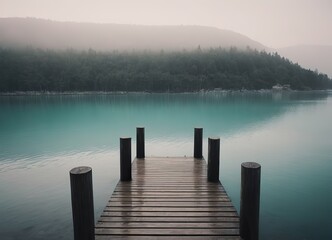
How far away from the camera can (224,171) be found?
46.6ft

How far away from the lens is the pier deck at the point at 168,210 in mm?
4809

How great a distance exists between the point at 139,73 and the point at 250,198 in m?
160

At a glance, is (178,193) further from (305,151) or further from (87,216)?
(305,151)

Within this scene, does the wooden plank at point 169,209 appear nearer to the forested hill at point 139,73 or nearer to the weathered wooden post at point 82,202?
the weathered wooden post at point 82,202

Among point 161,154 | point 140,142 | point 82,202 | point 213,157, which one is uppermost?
point 82,202

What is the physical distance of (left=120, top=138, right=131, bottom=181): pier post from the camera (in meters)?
7.70

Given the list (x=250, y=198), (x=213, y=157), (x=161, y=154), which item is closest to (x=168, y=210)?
(x=250, y=198)

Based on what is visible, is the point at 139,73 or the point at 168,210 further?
the point at 139,73

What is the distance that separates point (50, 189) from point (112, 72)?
155868 millimetres

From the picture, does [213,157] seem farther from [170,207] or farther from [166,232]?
[166,232]

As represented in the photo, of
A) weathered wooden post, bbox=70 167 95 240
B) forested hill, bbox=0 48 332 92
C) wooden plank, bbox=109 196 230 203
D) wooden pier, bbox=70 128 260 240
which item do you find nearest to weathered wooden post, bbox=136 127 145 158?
wooden pier, bbox=70 128 260 240

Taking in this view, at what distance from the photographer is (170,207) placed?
5.87 meters

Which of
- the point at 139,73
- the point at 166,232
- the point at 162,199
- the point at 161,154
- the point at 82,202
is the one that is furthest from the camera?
the point at 139,73

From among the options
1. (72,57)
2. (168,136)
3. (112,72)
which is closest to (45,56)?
(72,57)
